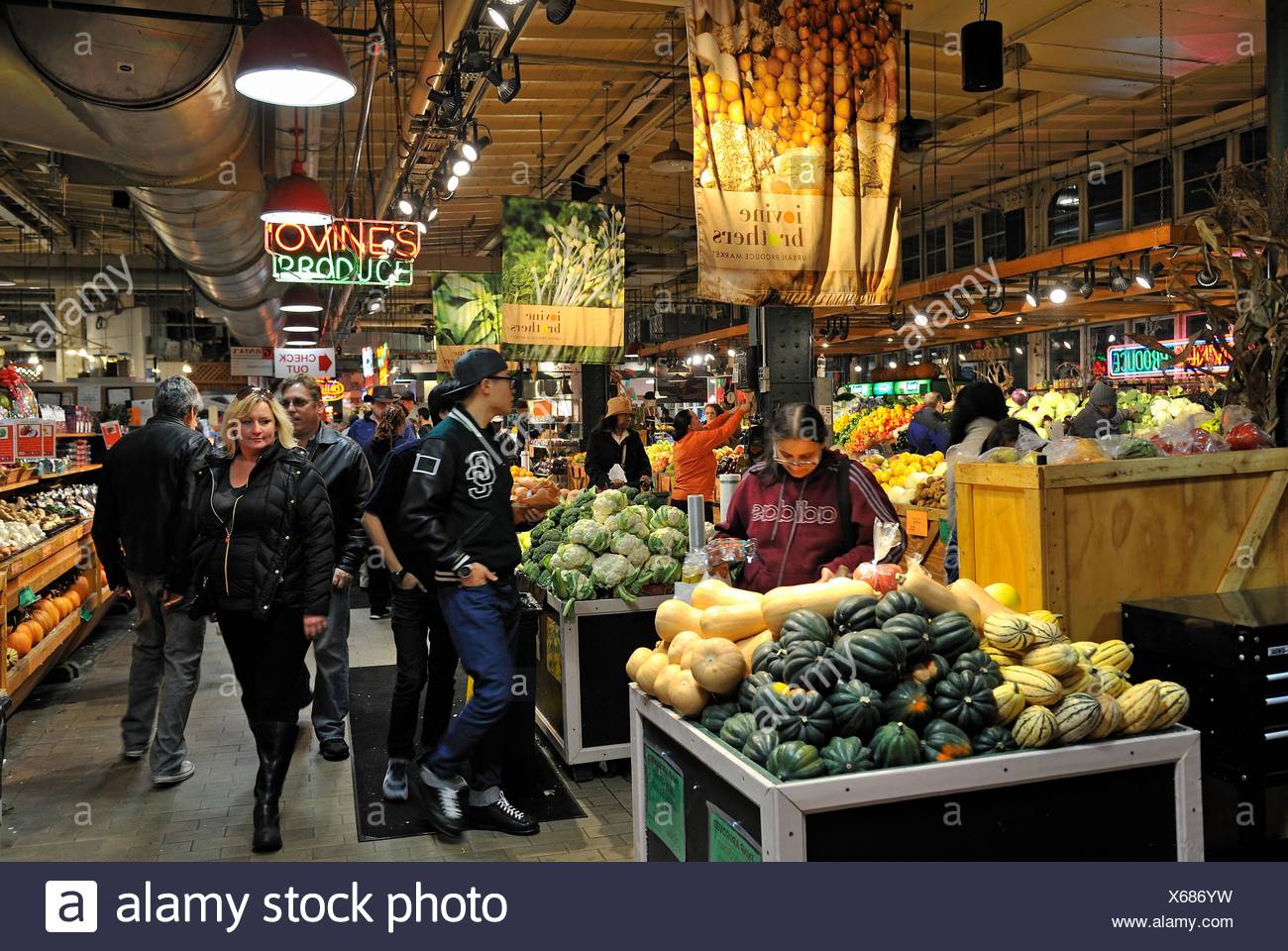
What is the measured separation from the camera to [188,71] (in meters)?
5.60

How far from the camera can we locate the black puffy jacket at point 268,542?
13.7 feet

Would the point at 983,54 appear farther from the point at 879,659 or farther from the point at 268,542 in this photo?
the point at 268,542

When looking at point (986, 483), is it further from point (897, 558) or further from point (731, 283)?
point (731, 283)

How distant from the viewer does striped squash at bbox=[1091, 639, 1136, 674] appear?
3.06 metres

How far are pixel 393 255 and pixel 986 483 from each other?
751 centimetres

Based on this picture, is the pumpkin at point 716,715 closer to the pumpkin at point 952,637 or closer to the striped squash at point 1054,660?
the pumpkin at point 952,637

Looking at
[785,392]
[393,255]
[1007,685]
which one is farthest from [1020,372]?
[1007,685]

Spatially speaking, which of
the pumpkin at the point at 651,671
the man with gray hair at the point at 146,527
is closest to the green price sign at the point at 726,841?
the pumpkin at the point at 651,671

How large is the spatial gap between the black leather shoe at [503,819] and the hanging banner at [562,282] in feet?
18.3

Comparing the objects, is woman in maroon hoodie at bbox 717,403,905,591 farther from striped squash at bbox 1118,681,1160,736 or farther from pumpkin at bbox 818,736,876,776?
pumpkin at bbox 818,736,876,776

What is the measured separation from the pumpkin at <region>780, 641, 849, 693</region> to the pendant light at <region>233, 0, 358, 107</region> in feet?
11.7

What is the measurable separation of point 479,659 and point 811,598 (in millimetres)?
1666

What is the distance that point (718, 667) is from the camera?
9.55ft

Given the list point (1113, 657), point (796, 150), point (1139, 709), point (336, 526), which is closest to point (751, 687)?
point (1139, 709)
